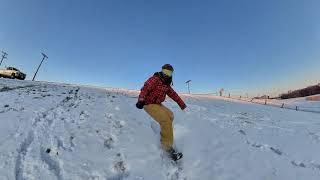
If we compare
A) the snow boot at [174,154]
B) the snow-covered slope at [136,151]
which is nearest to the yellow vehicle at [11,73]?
the snow-covered slope at [136,151]

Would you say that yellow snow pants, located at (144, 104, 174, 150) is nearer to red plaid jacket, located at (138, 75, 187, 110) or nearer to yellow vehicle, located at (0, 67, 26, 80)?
red plaid jacket, located at (138, 75, 187, 110)

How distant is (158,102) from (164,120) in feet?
1.83

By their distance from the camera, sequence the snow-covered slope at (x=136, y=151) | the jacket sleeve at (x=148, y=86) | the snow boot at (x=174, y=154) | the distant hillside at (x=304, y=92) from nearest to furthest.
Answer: the snow-covered slope at (x=136, y=151) < the snow boot at (x=174, y=154) < the jacket sleeve at (x=148, y=86) < the distant hillside at (x=304, y=92)

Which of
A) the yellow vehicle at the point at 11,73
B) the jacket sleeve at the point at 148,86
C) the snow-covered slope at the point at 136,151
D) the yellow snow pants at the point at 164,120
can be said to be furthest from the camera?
the yellow vehicle at the point at 11,73

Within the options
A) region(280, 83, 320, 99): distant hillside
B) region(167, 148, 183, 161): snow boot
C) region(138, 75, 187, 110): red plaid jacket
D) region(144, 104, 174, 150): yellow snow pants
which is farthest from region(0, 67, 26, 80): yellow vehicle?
region(280, 83, 320, 99): distant hillside

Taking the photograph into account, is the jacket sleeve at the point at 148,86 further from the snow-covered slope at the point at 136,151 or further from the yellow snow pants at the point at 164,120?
the snow-covered slope at the point at 136,151

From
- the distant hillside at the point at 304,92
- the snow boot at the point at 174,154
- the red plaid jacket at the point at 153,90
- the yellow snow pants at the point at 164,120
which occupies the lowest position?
the snow boot at the point at 174,154

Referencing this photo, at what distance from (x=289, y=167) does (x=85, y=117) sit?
7.58 metres

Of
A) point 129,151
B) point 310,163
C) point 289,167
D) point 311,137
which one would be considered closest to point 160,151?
point 129,151

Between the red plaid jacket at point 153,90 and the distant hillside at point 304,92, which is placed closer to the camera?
the red plaid jacket at point 153,90

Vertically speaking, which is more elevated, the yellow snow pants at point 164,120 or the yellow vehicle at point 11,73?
the yellow vehicle at point 11,73

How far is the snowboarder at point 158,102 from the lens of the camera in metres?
8.49

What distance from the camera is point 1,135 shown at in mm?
9305

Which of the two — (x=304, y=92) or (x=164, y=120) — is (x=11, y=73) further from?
(x=304, y=92)
